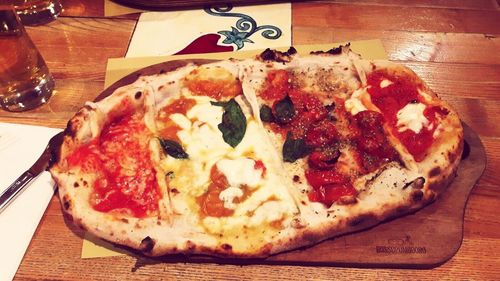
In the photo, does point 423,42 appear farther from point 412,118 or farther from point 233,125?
point 233,125

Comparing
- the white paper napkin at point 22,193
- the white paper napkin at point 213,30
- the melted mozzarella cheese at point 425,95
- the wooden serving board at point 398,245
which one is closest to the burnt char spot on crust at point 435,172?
the wooden serving board at point 398,245

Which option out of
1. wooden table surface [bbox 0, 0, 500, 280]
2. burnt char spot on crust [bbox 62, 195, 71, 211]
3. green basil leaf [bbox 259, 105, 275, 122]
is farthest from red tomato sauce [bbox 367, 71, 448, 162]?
burnt char spot on crust [bbox 62, 195, 71, 211]

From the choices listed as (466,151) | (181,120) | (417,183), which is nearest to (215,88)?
(181,120)

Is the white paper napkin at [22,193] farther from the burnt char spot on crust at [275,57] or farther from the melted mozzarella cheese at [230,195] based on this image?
the burnt char spot on crust at [275,57]

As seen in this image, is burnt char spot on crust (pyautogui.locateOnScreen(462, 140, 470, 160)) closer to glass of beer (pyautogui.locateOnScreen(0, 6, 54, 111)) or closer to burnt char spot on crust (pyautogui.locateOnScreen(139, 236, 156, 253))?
burnt char spot on crust (pyautogui.locateOnScreen(139, 236, 156, 253))

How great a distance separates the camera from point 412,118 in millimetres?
1782

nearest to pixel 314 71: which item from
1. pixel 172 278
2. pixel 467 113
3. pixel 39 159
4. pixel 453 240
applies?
pixel 467 113

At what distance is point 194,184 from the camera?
1.65m

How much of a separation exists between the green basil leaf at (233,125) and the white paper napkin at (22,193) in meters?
0.65

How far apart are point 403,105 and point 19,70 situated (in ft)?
5.04

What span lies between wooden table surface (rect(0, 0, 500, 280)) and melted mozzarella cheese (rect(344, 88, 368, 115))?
480 millimetres

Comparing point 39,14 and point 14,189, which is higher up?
point 39,14

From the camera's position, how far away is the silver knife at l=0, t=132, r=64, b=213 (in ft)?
5.63

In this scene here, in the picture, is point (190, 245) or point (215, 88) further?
point (215, 88)
